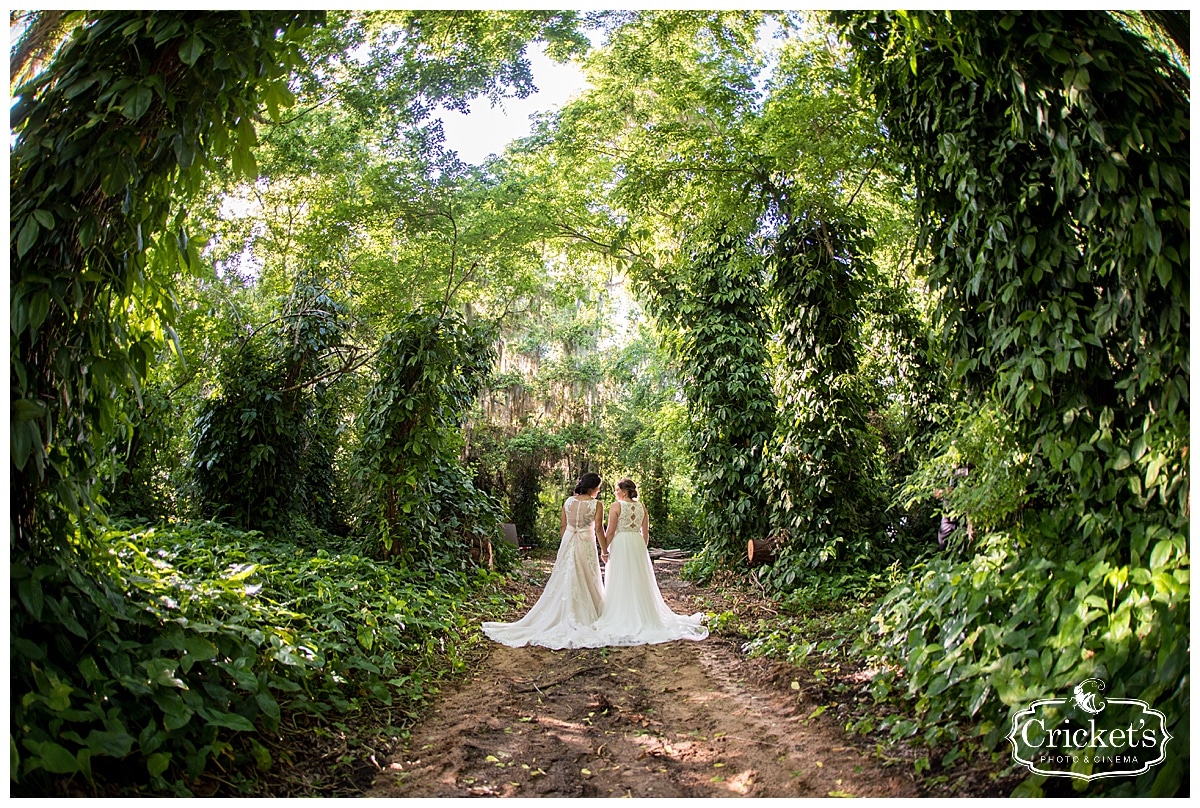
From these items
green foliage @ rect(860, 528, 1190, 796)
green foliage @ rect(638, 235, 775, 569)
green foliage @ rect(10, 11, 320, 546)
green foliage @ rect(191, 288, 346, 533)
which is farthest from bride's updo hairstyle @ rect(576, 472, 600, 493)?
green foliage @ rect(10, 11, 320, 546)

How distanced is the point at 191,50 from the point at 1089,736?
12.1 feet

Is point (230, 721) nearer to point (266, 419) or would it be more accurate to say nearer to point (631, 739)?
point (631, 739)

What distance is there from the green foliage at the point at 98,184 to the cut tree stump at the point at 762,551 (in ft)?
21.0

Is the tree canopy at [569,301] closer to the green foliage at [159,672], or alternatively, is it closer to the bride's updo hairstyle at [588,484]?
the green foliage at [159,672]

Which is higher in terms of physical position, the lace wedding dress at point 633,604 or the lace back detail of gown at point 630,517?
the lace back detail of gown at point 630,517

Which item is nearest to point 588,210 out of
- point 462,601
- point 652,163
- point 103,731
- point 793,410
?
point 652,163

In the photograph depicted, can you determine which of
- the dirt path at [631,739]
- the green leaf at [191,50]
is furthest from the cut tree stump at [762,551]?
the green leaf at [191,50]

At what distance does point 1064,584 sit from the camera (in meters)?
2.88

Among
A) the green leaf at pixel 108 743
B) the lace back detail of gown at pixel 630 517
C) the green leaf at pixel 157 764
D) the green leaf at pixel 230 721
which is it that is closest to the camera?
the green leaf at pixel 108 743

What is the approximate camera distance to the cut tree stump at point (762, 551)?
7926 millimetres

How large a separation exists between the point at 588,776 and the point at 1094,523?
2.26m

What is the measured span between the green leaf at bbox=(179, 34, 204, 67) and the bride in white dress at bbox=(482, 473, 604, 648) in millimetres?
4584
